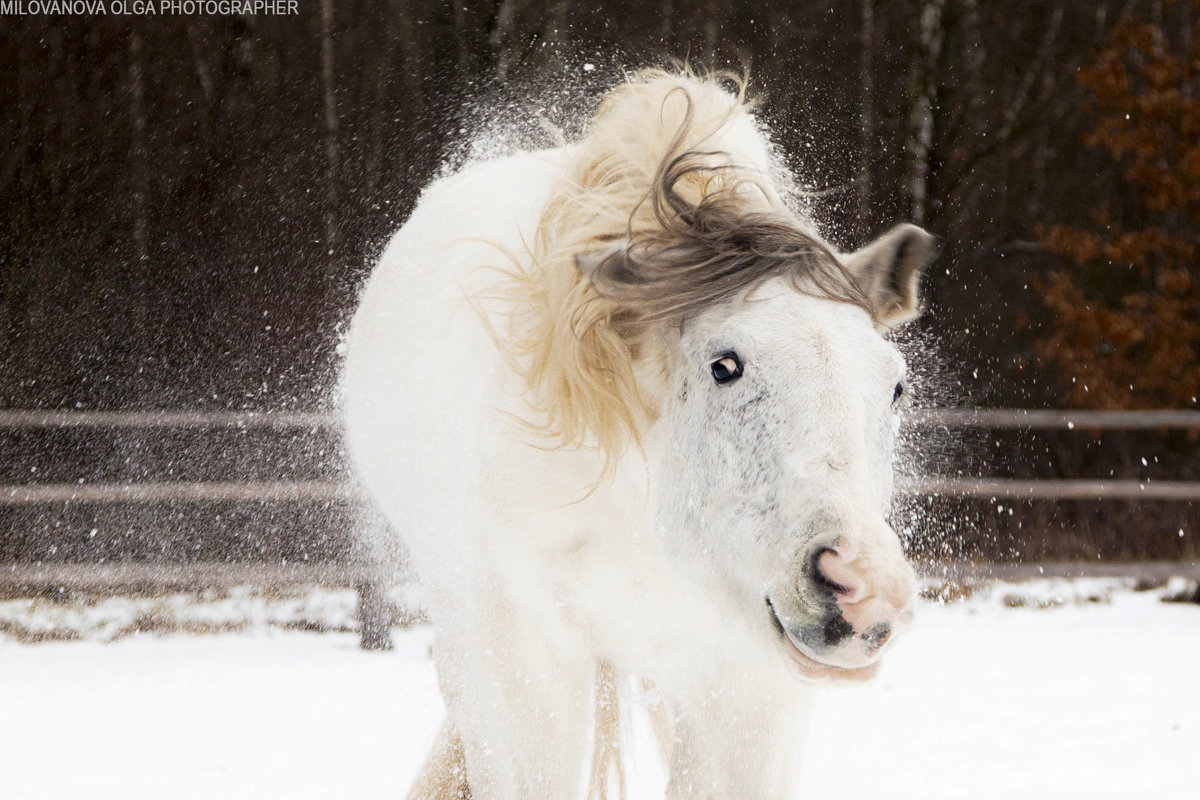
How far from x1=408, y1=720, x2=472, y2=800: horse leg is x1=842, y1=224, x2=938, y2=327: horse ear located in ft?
5.08

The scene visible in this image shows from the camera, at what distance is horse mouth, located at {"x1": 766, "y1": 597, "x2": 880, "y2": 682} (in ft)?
5.35

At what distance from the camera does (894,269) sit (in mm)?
2080

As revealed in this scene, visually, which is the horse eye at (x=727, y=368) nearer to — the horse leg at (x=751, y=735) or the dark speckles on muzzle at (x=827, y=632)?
the dark speckles on muzzle at (x=827, y=632)

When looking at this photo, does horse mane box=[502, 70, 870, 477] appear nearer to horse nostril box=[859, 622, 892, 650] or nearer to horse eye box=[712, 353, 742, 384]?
horse eye box=[712, 353, 742, 384]

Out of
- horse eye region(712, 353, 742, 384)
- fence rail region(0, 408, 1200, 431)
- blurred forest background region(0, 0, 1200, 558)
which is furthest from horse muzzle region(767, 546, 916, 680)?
blurred forest background region(0, 0, 1200, 558)

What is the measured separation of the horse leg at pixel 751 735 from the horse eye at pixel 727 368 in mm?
628

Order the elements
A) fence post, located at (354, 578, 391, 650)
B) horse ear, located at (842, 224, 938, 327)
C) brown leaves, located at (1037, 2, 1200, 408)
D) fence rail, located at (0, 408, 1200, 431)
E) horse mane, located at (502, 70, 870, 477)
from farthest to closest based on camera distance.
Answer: brown leaves, located at (1037, 2, 1200, 408), fence rail, located at (0, 408, 1200, 431), fence post, located at (354, 578, 391, 650), horse ear, located at (842, 224, 938, 327), horse mane, located at (502, 70, 870, 477)

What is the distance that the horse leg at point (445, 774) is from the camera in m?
2.83

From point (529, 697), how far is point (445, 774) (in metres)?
0.85

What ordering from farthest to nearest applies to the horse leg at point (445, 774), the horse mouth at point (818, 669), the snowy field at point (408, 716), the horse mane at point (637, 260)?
the snowy field at point (408, 716) → the horse leg at point (445, 774) → the horse mane at point (637, 260) → the horse mouth at point (818, 669)

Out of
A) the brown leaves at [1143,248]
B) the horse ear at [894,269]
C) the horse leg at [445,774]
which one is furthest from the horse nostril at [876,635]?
the brown leaves at [1143,248]

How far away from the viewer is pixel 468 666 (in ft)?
7.50

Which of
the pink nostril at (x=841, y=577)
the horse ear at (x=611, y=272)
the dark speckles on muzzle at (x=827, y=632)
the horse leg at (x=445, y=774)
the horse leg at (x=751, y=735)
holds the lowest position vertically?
the horse leg at (x=445, y=774)

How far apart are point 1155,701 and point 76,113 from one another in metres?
7.35
